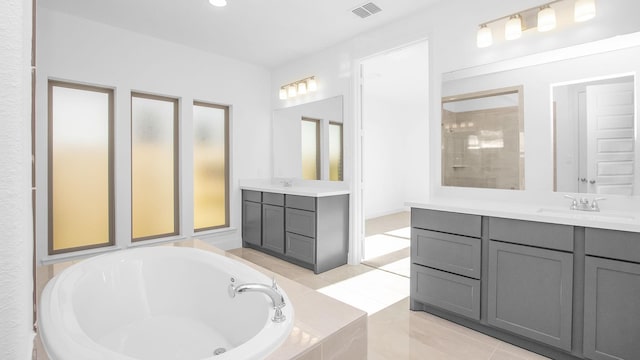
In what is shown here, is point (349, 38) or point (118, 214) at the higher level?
point (349, 38)

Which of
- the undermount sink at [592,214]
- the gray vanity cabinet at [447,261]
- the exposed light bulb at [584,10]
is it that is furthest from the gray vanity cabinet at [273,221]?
the exposed light bulb at [584,10]

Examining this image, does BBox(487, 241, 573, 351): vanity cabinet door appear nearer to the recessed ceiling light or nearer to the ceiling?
the ceiling

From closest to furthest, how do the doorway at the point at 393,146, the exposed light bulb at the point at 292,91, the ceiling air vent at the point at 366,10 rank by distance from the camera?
A: the ceiling air vent at the point at 366,10 < the exposed light bulb at the point at 292,91 < the doorway at the point at 393,146

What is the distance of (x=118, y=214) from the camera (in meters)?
3.38

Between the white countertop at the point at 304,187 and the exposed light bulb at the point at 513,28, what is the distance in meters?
2.08

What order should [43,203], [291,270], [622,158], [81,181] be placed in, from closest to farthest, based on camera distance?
1. [622,158]
2. [43,203]
3. [81,181]
4. [291,270]

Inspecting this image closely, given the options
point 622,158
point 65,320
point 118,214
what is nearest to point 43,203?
point 118,214

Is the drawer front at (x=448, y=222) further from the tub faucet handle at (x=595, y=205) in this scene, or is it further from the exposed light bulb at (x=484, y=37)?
the exposed light bulb at (x=484, y=37)

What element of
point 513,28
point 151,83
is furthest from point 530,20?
point 151,83

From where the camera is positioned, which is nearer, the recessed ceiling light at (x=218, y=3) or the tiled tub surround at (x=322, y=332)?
the tiled tub surround at (x=322, y=332)

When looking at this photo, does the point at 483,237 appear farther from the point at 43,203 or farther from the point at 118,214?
Result: the point at 43,203

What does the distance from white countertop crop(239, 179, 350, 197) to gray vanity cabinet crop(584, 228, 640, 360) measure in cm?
226

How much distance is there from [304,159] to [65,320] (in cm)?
318

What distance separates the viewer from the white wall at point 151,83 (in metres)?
2.96
